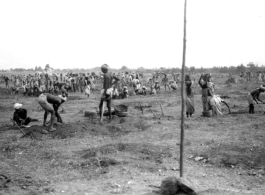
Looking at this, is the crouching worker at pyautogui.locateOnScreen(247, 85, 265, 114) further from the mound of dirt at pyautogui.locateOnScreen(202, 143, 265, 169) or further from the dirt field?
the mound of dirt at pyautogui.locateOnScreen(202, 143, 265, 169)

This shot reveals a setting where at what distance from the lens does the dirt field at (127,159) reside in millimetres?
4875

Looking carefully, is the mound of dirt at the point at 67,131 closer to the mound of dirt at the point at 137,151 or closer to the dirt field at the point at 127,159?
the dirt field at the point at 127,159

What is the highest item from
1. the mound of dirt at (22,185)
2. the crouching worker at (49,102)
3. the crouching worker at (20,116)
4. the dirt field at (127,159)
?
the crouching worker at (49,102)

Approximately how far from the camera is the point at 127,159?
19.9 feet

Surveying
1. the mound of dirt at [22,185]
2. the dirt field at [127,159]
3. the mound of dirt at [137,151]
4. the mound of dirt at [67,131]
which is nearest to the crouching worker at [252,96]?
the dirt field at [127,159]

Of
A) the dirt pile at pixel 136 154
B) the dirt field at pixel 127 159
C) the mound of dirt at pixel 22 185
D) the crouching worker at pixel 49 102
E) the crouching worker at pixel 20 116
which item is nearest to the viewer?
the mound of dirt at pixel 22 185

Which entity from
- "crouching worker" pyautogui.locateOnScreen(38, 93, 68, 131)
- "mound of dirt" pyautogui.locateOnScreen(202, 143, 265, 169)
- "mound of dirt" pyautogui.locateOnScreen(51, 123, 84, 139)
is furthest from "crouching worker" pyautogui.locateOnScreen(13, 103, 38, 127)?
"mound of dirt" pyautogui.locateOnScreen(202, 143, 265, 169)

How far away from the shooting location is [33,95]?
23.4 meters

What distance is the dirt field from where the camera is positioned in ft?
16.0

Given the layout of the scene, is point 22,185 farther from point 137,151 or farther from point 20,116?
point 20,116

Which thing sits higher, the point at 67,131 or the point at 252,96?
the point at 252,96

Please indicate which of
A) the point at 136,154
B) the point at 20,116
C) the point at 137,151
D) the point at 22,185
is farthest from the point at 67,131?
the point at 22,185

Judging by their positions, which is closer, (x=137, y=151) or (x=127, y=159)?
(x=127, y=159)

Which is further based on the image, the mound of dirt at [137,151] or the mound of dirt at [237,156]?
the mound of dirt at [137,151]
